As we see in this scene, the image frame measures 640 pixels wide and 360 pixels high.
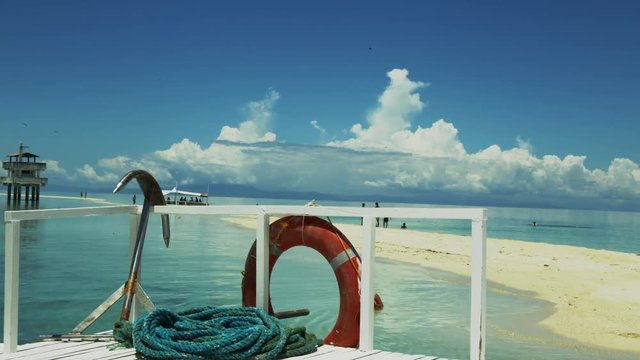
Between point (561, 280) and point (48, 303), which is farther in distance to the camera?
point (561, 280)

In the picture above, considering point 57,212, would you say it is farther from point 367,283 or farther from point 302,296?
point 302,296

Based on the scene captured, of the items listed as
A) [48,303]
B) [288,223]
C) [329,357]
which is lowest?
[48,303]

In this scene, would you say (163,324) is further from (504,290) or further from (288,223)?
(504,290)

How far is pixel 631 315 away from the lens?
399 inches

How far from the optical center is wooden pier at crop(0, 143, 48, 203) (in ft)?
193

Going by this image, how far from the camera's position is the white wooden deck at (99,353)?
3.80 meters

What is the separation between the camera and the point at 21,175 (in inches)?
2322

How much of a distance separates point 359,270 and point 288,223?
60 centimetres

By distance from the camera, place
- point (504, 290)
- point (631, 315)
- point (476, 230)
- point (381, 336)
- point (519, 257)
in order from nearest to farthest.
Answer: point (476, 230)
point (381, 336)
point (631, 315)
point (504, 290)
point (519, 257)

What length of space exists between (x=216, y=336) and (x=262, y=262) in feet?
2.46

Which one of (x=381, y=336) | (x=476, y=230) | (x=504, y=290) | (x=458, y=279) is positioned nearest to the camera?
(x=476, y=230)

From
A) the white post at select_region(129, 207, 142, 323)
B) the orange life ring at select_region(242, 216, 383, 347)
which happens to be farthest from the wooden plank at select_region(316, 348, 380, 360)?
the white post at select_region(129, 207, 142, 323)

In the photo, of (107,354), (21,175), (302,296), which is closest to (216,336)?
(107,354)

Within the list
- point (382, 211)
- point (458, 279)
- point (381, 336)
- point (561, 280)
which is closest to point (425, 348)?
point (381, 336)
